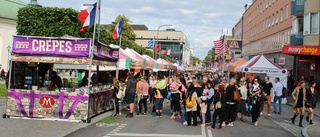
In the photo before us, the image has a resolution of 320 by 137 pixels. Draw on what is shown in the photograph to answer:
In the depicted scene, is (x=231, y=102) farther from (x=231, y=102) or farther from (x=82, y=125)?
(x=82, y=125)

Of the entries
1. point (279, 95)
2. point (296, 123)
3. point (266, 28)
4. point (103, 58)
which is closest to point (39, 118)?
point (103, 58)

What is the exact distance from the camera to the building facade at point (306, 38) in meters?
26.8

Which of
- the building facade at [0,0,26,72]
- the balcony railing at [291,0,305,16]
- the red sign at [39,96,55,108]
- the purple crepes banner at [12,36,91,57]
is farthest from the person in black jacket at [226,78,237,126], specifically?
the building facade at [0,0,26,72]

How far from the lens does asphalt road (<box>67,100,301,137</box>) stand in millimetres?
10555

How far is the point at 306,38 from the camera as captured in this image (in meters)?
29.9

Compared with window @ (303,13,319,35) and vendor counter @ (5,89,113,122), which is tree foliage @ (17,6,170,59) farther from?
vendor counter @ (5,89,113,122)

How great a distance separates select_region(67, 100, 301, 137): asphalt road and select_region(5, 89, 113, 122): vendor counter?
0.85 m

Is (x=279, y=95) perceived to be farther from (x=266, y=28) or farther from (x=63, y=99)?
(x=266, y=28)

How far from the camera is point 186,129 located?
1157cm

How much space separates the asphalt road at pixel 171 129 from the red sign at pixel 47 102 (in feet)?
5.68

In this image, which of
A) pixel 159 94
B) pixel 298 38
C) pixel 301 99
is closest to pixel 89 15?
pixel 159 94

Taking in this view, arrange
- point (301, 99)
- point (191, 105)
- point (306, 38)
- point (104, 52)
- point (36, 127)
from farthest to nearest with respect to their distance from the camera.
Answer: point (306, 38)
point (104, 52)
point (301, 99)
point (191, 105)
point (36, 127)

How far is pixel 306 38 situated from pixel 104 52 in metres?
21.4

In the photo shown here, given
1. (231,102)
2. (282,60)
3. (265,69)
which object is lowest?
(231,102)
